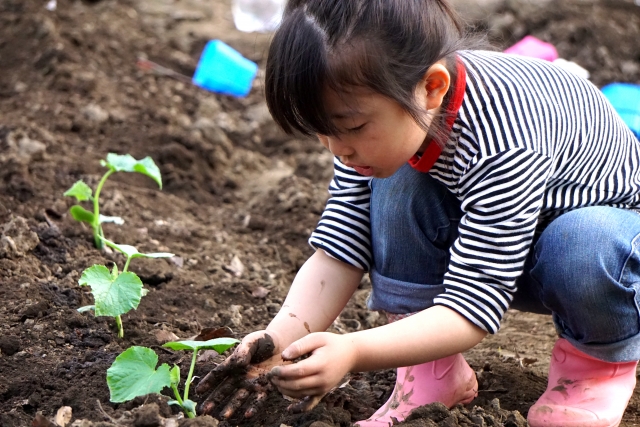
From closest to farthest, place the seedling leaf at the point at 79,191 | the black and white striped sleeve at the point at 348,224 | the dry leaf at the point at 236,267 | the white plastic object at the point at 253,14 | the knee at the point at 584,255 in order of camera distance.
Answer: the knee at the point at 584,255 → the black and white striped sleeve at the point at 348,224 → the seedling leaf at the point at 79,191 → the dry leaf at the point at 236,267 → the white plastic object at the point at 253,14

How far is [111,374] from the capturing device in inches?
62.9

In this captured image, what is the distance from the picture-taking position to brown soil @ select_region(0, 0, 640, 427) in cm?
185

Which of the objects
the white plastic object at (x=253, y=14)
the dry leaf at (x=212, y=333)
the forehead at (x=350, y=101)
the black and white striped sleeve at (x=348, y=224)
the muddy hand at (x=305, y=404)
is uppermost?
the forehead at (x=350, y=101)

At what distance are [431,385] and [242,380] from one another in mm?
462

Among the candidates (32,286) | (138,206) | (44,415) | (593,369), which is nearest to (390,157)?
(593,369)

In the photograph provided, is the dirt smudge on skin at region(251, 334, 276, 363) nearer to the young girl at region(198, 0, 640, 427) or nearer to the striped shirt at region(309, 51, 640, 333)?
the young girl at region(198, 0, 640, 427)

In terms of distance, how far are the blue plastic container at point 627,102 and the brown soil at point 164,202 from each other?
82cm

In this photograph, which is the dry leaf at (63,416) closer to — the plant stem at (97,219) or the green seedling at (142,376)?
the green seedling at (142,376)

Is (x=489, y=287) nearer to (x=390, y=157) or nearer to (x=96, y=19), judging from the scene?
(x=390, y=157)

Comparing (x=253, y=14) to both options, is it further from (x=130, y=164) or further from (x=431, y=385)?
(x=431, y=385)

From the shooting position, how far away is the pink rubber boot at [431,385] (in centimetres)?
190

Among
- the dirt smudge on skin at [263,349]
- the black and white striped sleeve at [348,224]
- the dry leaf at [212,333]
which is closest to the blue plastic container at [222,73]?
the black and white striped sleeve at [348,224]

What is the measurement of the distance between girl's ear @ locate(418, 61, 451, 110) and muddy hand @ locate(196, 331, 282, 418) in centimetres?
57

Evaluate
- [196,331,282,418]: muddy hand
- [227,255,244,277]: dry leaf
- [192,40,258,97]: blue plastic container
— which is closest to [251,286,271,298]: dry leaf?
[227,255,244,277]: dry leaf
